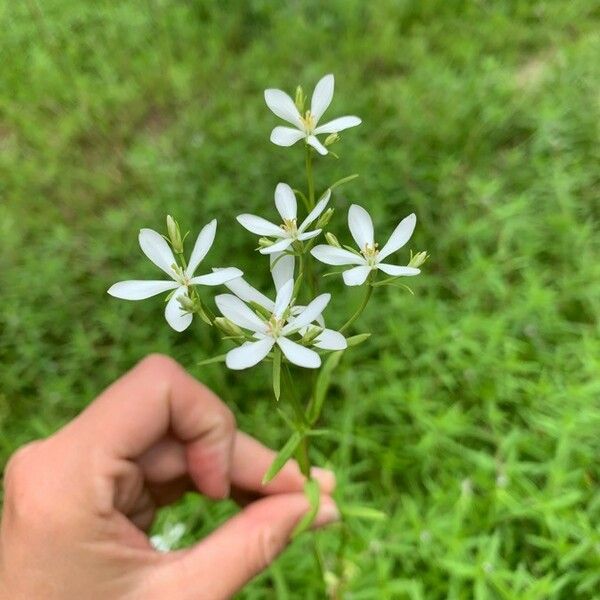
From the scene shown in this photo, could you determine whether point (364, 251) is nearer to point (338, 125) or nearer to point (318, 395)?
point (338, 125)

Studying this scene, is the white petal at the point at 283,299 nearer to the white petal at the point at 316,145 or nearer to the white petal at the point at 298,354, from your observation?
the white petal at the point at 298,354

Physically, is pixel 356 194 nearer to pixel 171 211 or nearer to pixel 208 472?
pixel 171 211

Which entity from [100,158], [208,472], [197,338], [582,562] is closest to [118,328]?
[197,338]

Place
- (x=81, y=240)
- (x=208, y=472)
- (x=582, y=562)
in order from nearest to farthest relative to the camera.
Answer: (x=208, y=472), (x=582, y=562), (x=81, y=240)

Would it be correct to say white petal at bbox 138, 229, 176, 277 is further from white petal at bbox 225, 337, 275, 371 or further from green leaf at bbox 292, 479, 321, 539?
green leaf at bbox 292, 479, 321, 539

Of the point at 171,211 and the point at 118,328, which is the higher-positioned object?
the point at 171,211

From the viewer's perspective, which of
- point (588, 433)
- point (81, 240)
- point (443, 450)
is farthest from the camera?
point (81, 240)
